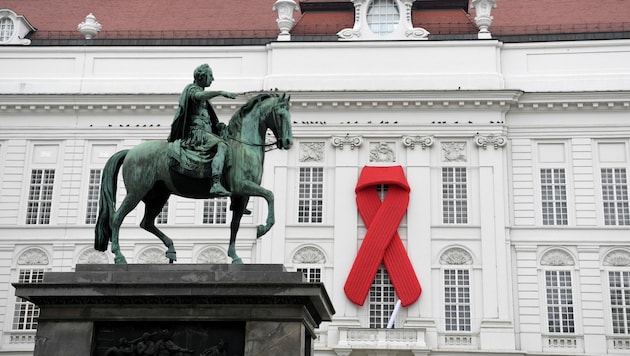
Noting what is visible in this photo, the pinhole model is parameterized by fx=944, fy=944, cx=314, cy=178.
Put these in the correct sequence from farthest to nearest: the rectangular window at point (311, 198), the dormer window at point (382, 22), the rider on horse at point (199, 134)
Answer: the dormer window at point (382, 22)
the rectangular window at point (311, 198)
the rider on horse at point (199, 134)

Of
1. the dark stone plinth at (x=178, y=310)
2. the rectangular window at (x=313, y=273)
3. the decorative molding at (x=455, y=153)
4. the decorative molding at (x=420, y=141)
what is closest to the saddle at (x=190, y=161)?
the dark stone plinth at (x=178, y=310)

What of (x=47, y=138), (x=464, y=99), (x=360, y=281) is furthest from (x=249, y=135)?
(x=47, y=138)

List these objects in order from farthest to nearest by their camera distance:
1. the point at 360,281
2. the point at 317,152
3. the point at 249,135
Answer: the point at 317,152
the point at 360,281
the point at 249,135

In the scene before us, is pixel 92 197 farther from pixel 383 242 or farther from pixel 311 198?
pixel 383 242

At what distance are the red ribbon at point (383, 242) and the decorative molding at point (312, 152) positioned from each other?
6.02ft

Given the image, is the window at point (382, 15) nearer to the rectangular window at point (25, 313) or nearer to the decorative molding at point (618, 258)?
the decorative molding at point (618, 258)

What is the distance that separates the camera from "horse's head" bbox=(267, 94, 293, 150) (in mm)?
13273

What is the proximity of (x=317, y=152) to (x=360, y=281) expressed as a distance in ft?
16.6

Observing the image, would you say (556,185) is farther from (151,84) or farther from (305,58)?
(151,84)

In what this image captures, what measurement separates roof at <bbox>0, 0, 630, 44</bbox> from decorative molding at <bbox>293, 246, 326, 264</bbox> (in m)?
8.59

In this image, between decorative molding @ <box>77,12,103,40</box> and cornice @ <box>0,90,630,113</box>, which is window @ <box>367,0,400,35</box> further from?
decorative molding @ <box>77,12,103,40</box>

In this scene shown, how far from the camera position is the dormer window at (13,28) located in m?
36.9

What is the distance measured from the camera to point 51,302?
39.7ft

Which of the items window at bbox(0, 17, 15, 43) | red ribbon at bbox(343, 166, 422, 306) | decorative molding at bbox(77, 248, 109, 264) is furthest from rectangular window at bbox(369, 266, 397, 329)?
window at bbox(0, 17, 15, 43)
